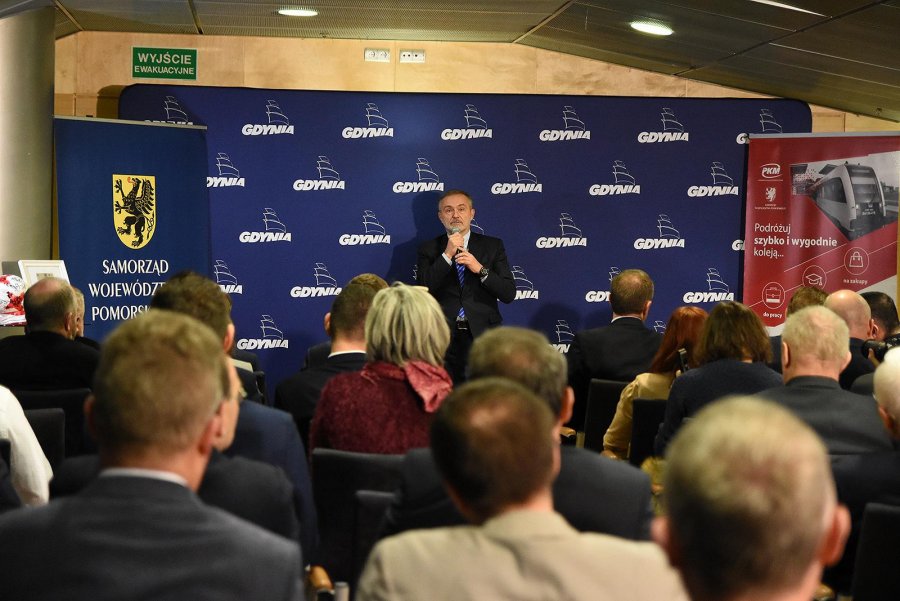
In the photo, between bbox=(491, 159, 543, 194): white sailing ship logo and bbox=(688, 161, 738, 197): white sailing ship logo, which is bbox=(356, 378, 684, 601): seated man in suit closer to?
bbox=(491, 159, 543, 194): white sailing ship logo

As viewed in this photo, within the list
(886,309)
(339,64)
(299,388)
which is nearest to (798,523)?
(299,388)

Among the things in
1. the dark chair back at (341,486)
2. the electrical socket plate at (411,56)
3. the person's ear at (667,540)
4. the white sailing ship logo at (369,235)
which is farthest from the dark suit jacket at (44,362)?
the electrical socket plate at (411,56)

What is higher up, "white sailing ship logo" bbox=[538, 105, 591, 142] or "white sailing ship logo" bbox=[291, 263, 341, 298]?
"white sailing ship logo" bbox=[538, 105, 591, 142]

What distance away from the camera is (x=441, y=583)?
149 centimetres

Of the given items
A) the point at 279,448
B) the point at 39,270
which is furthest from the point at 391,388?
the point at 39,270

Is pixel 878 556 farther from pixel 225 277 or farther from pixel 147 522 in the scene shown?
pixel 225 277

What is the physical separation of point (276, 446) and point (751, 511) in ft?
5.75

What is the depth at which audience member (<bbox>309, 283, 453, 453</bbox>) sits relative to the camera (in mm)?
2979

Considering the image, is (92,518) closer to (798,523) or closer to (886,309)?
(798,523)

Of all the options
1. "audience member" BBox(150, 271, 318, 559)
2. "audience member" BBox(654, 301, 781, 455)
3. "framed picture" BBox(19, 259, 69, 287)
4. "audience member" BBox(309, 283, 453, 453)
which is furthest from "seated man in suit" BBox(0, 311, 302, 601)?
"framed picture" BBox(19, 259, 69, 287)

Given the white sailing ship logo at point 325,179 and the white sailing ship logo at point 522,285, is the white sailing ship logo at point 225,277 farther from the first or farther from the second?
the white sailing ship logo at point 522,285

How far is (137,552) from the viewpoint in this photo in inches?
54.1

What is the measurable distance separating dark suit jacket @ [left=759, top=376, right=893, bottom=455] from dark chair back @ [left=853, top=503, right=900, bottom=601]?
0.66 meters

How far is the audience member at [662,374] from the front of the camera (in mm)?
4289
